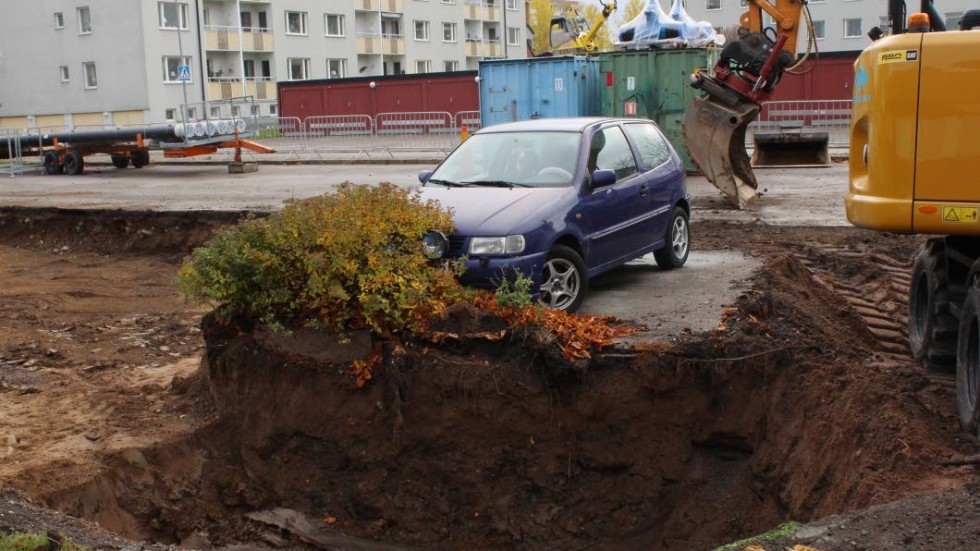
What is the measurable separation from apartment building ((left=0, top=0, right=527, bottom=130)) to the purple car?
39.2 m

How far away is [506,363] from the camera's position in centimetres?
775

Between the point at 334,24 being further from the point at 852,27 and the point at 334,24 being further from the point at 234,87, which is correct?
the point at 852,27

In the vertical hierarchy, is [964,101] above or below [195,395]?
above

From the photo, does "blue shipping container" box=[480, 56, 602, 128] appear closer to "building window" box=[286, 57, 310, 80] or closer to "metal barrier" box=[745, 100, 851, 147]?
"metal barrier" box=[745, 100, 851, 147]

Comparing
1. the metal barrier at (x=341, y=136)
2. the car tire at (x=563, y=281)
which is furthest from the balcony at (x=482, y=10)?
the car tire at (x=563, y=281)

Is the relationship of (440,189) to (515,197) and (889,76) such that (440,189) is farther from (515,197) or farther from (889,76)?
(889,76)

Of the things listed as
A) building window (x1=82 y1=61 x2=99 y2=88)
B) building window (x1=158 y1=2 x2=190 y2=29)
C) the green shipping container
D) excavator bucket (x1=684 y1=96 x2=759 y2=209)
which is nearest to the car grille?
excavator bucket (x1=684 y1=96 x2=759 y2=209)

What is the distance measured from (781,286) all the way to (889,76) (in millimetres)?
3964

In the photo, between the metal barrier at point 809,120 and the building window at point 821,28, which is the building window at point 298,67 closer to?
the building window at point 821,28

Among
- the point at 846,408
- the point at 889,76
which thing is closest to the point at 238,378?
the point at 846,408

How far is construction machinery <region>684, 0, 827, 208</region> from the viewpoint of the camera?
15086mm

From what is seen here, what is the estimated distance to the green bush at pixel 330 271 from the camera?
24.8 feet

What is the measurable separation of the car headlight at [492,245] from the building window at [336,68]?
56.7 meters

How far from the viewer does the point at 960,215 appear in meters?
5.80
